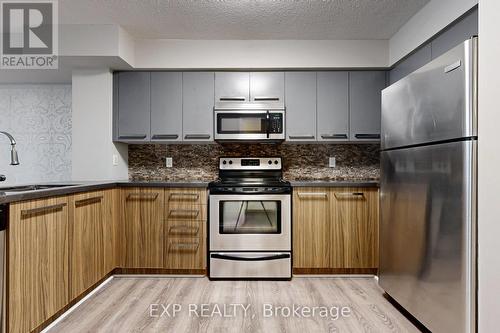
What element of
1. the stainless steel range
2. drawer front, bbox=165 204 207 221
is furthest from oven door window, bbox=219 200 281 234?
drawer front, bbox=165 204 207 221

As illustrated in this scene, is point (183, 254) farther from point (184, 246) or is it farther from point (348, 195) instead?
point (348, 195)

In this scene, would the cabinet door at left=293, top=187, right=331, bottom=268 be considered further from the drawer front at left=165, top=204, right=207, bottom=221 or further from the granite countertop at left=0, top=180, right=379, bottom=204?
the drawer front at left=165, top=204, right=207, bottom=221

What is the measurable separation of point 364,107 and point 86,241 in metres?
2.83

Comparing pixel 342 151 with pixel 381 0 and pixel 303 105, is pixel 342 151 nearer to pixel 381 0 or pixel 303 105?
pixel 303 105

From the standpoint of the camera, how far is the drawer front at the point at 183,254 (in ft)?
9.90

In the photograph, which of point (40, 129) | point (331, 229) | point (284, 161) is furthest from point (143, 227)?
Answer: point (40, 129)

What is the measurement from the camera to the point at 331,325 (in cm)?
211

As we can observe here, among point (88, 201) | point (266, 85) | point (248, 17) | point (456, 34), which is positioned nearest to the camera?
point (456, 34)

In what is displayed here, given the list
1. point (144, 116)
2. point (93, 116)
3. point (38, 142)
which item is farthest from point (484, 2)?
point (38, 142)

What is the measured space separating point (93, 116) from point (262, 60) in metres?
Answer: 1.79

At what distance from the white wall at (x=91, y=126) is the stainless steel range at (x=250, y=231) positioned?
1166 millimetres

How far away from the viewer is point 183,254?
302 centimetres

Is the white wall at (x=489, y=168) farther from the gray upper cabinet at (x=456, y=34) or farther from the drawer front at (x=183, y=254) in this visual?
the drawer front at (x=183, y=254)

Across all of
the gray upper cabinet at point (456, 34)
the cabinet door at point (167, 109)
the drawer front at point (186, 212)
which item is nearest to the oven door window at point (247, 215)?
the drawer front at point (186, 212)
